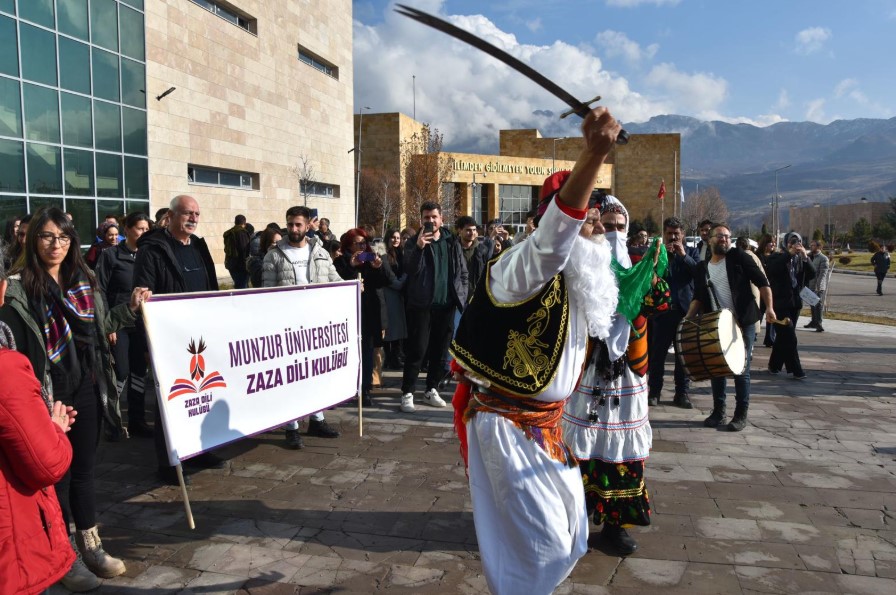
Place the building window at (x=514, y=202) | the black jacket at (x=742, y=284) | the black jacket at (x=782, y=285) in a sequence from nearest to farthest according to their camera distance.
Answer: the black jacket at (x=742, y=284) → the black jacket at (x=782, y=285) → the building window at (x=514, y=202)

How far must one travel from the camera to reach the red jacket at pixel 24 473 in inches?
80.3

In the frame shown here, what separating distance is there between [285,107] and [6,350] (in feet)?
93.8

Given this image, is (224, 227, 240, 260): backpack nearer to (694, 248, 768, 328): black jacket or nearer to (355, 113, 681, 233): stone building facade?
(694, 248, 768, 328): black jacket

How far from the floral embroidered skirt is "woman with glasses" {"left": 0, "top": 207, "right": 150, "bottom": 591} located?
271 centimetres

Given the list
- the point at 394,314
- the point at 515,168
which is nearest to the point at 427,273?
the point at 394,314

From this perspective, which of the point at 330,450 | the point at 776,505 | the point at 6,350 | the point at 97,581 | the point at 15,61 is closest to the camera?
the point at 6,350

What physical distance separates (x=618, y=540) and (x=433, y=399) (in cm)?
367

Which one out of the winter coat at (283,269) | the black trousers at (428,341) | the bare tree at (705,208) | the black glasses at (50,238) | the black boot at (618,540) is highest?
the bare tree at (705,208)

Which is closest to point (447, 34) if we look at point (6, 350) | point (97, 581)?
point (6, 350)

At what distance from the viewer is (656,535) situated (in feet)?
13.3

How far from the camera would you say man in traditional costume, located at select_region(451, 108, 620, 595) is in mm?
2561

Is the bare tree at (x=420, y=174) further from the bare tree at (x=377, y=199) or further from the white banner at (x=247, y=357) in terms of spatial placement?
the white banner at (x=247, y=357)

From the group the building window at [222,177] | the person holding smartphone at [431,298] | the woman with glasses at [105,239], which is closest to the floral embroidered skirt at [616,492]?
the person holding smartphone at [431,298]

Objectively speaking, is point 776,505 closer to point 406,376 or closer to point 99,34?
point 406,376
